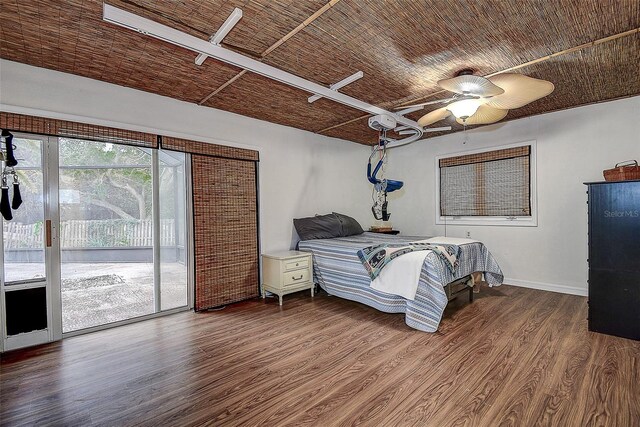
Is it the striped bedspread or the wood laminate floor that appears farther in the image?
the striped bedspread

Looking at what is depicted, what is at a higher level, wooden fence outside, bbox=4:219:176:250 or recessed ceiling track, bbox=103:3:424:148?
recessed ceiling track, bbox=103:3:424:148

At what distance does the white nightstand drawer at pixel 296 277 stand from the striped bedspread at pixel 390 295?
0.64ft

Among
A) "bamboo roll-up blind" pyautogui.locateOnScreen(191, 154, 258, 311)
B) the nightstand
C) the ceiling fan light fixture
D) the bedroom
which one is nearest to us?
the bedroom

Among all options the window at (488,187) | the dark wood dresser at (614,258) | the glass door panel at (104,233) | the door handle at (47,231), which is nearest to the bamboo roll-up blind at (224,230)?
the glass door panel at (104,233)

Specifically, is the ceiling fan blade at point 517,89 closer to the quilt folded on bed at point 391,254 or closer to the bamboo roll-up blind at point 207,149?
the quilt folded on bed at point 391,254

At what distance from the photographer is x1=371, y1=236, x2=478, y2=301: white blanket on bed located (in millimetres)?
2936

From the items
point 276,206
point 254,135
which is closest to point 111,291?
point 276,206

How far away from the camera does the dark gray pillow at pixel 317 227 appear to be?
439cm

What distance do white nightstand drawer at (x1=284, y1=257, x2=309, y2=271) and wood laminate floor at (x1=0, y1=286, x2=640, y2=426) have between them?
2.39ft

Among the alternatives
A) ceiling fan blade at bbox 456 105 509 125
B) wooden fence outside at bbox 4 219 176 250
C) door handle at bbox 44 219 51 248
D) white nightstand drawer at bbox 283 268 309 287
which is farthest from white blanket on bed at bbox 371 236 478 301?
door handle at bbox 44 219 51 248

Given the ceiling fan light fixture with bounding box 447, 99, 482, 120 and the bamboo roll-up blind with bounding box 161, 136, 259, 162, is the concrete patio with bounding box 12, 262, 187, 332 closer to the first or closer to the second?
the bamboo roll-up blind with bounding box 161, 136, 259, 162

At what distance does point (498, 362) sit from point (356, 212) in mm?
3591

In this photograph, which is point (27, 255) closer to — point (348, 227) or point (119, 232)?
point (119, 232)

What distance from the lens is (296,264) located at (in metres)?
3.88
